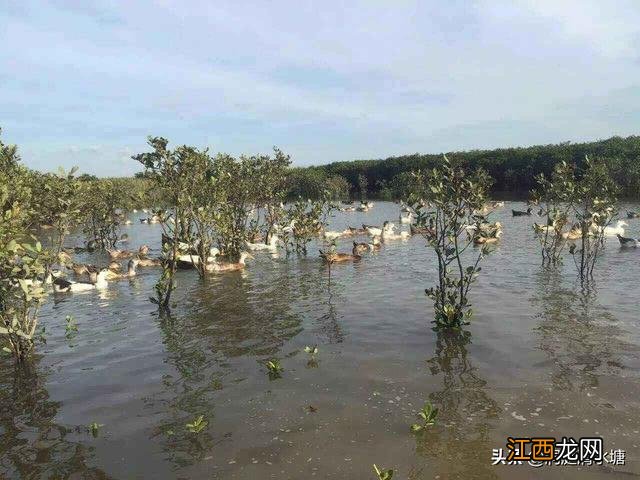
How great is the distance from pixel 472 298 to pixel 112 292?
410 inches

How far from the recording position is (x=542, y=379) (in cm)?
764

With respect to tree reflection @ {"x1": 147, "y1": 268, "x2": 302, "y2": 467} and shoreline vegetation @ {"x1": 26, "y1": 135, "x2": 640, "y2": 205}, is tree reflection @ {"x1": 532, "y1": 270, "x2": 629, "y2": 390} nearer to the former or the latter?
tree reflection @ {"x1": 147, "y1": 268, "x2": 302, "y2": 467}

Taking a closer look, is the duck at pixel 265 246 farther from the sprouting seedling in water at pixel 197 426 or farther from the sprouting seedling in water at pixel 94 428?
the sprouting seedling in water at pixel 197 426

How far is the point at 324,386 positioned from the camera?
25.4 ft

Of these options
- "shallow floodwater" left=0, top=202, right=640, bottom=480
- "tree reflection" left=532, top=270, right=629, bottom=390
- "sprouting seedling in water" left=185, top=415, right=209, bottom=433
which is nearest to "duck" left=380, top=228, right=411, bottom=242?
"shallow floodwater" left=0, top=202, right=640, bottom=480

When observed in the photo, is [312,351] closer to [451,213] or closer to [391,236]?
[451,213]

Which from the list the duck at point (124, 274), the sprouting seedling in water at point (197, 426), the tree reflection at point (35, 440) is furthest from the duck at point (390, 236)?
the sprouting seedling in water at point (197, 426)

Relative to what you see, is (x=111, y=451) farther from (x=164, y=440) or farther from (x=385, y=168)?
(x=385, y=168)

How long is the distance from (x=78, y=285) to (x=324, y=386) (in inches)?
436

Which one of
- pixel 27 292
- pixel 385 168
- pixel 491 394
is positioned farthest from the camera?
pixel 385 168

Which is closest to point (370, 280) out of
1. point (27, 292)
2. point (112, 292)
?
point (112, 292)

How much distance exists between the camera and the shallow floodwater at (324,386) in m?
5.90

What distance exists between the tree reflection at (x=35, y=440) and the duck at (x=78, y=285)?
7742mm

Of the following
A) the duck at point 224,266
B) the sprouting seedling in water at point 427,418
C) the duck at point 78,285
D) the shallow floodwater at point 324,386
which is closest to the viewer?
the shallow floodwater at point 324,386
